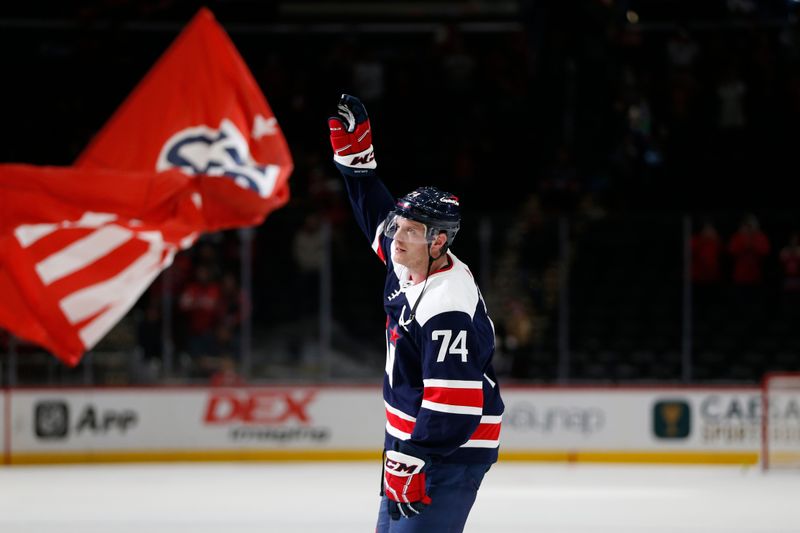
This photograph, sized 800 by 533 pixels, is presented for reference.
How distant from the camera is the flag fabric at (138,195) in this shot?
7859 mm

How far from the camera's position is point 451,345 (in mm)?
3646

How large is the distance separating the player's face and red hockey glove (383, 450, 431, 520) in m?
0.57

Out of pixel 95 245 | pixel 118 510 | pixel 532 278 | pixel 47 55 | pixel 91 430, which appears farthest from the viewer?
pixel 47 55

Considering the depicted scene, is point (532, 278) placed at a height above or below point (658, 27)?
below

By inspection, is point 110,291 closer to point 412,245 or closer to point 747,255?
point 412,245

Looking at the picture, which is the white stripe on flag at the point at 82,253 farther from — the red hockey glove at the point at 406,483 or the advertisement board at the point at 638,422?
the advertisement board at the point at 638,422

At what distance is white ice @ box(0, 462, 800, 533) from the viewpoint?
26.4ft

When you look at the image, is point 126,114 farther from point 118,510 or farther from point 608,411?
point 608,411

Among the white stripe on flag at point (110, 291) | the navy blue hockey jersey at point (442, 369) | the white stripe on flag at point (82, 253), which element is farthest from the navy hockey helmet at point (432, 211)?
the white stripe on flag at point (82, 253)

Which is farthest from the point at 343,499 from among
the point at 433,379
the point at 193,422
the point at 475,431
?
the point at 433,379

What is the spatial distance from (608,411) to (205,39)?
5.31 metres

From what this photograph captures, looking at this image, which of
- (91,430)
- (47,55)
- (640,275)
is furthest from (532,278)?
(47,55)

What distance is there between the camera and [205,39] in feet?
29.9

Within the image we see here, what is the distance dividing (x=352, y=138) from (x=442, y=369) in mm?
1099
